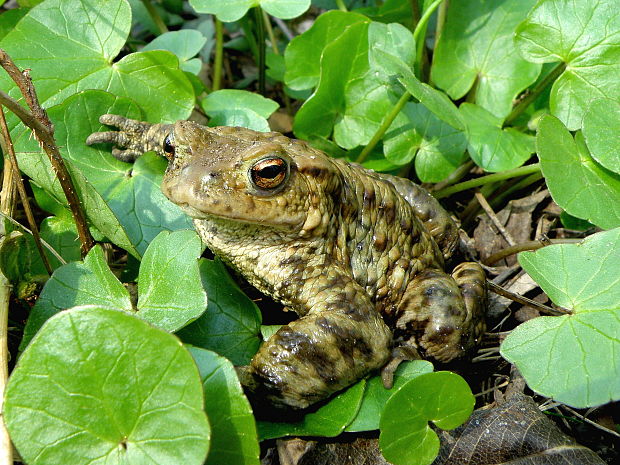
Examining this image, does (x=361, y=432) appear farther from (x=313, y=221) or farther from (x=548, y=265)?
(x=548, y=265)

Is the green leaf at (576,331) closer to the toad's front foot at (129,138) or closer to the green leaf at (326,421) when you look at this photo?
the green leaf at (326,421)

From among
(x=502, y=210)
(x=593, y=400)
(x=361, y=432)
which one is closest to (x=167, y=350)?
(x=361, y=432)

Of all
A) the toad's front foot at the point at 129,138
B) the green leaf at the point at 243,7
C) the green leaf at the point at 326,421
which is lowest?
the green leaf at the point at 326,421

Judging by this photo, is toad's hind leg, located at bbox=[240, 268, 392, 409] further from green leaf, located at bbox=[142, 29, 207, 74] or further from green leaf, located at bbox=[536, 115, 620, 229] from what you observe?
green leaf, located at bbox=[142, 29, 207, 74]

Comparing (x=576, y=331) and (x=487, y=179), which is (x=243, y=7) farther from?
(x=576, y=331)

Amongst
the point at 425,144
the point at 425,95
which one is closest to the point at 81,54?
the point at 425,95

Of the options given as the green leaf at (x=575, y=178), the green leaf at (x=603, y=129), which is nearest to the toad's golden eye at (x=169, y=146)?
the green leaf at (x=575, y=178)

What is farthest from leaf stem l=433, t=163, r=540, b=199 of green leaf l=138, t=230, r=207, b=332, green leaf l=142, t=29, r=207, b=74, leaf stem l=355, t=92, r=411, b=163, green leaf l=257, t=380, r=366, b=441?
green leaf l=138, t=230, r=207, b=332
